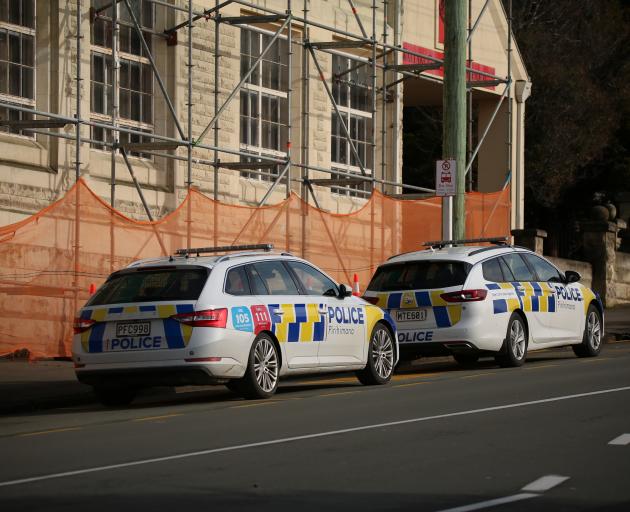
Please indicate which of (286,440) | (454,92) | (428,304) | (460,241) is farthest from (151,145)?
(286,440)

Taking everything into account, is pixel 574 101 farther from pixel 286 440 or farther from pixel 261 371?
pixel 286 440

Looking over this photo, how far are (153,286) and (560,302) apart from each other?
7274mm

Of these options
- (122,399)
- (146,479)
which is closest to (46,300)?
(122,399)

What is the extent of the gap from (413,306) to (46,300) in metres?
4.47

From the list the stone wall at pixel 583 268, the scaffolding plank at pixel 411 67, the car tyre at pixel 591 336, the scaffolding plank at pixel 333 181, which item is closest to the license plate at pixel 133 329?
the car tyre at pixel 591 336

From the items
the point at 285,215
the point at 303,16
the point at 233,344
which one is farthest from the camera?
the point at 303,16

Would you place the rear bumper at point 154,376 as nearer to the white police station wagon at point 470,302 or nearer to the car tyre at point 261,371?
the car tyre at point 261,371

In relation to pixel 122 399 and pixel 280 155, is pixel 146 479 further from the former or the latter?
pixel 280 155

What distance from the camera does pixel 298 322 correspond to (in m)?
14.7

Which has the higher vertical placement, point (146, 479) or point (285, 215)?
point (285, 215)

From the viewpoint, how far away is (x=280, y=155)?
2786cm

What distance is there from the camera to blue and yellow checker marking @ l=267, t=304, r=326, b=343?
1438 centimetres

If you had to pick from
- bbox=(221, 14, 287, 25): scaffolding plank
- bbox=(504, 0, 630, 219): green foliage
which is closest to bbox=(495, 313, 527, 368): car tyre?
bbox=(221, 14, 287, 25): scaffolding plank

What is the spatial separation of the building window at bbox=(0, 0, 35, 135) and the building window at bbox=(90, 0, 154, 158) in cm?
125
